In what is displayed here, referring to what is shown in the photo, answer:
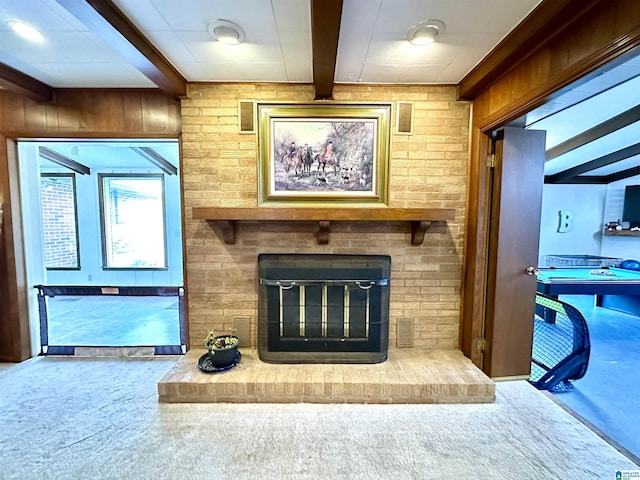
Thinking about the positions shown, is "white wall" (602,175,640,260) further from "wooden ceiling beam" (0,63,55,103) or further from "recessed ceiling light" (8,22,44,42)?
"wooden ceiling beam" (0,63,55,103)

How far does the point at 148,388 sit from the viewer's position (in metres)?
2.19

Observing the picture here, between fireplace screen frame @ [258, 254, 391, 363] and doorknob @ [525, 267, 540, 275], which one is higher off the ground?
doorknob @ [525, 267, 540, 275]

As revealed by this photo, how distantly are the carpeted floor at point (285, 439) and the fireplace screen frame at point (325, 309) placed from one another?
16.4 inches

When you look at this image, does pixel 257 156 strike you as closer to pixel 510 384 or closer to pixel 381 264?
pixel 381 264

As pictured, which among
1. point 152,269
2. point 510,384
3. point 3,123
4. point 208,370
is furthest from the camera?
point 152,269

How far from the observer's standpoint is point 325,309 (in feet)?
7.61

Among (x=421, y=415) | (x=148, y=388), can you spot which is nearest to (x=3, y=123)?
(x=148, y=388)

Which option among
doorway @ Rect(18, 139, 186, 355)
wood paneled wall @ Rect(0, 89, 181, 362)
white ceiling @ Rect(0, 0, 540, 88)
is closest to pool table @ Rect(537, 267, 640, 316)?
white ceiling @ Rect(0, 0, 540, 88)

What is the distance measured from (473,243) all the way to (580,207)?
4.92 metres

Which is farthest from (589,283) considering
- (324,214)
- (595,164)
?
(324,214)

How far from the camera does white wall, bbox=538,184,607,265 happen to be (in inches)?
213

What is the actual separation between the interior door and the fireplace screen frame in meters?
0.83

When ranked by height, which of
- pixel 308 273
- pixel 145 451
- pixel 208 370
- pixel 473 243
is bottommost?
pixel 145 451

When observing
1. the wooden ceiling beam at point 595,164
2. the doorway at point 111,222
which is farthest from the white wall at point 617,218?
the doorway at point 111,222
